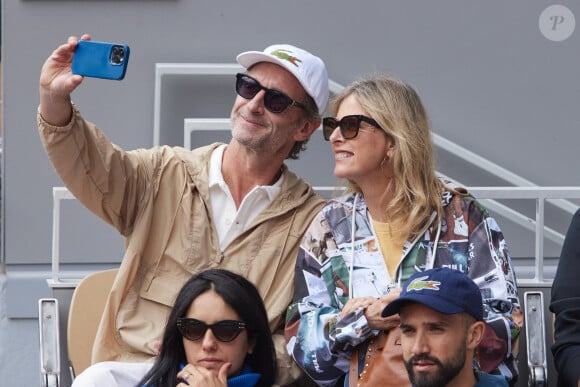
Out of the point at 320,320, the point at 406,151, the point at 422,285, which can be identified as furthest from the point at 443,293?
the point at 406,151

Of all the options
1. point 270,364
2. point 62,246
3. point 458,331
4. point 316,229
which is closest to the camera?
point 458,331

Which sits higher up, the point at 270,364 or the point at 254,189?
the point at 254,189

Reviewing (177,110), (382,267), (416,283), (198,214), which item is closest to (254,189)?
(198,214)

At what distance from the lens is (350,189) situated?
176 inches

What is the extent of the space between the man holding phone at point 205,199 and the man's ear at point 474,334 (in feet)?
2.65

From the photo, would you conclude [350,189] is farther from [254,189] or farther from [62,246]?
[62,246]

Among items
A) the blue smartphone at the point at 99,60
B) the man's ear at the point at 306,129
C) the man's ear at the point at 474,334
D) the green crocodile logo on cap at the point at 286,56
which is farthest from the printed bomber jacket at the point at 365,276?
the blue smartphone at the point at 99,60

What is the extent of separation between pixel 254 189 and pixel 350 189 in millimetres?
355

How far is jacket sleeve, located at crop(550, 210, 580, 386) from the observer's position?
420 cm

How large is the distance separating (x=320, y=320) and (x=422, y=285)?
54 cm

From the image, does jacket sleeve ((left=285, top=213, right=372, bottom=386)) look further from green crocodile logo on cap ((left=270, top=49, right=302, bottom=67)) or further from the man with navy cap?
green crocodile logo on cap ((left=270, top=49, right=302, bottom=67))

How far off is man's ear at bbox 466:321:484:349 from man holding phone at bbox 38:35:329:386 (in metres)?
0.81

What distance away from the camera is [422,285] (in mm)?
3668

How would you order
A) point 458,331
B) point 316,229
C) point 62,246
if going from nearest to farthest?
1. point 458,331
2. point 316,229
3. point 62,246
